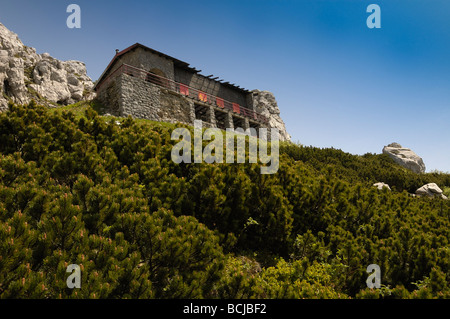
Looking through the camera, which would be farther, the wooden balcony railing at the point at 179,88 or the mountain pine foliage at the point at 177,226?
the wooden balcony railing at the point at 179,88

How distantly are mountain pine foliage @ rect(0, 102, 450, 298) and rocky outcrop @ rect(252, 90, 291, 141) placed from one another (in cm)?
3514

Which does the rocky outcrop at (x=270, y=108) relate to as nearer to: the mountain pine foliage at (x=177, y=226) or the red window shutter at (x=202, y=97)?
the red window shutter at (x=202, y=97)

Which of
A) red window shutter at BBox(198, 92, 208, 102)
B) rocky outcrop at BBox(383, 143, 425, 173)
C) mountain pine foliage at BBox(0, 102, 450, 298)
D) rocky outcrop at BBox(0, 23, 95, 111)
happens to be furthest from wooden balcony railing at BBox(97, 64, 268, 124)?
mountain pine foliage at BBox(0, 102, 450, 298)

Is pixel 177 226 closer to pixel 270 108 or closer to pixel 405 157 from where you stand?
pixel 405 157

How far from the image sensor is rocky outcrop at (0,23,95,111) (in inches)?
A: 1072

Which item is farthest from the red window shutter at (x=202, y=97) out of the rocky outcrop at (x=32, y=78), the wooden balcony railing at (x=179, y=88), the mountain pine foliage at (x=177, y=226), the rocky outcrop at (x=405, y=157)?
the rocky outcrop at (x=405, y=157)

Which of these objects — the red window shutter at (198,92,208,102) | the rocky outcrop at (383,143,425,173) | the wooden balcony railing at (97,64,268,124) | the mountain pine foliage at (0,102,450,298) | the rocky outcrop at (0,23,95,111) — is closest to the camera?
the mountain pine foliage at (0,102,450,298)

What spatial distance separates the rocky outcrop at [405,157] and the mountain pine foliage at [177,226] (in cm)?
2226

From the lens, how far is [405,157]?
92.2 ft

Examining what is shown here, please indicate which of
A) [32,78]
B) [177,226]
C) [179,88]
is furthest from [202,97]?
[32,78]

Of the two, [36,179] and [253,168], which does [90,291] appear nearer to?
[36,179]

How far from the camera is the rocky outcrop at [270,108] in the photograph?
42000 millimetres

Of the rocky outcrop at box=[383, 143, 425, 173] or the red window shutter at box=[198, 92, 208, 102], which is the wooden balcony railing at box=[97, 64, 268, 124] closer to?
the red window shutter at box=[198, 92, 208, 102]

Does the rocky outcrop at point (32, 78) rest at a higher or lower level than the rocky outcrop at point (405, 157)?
higher
